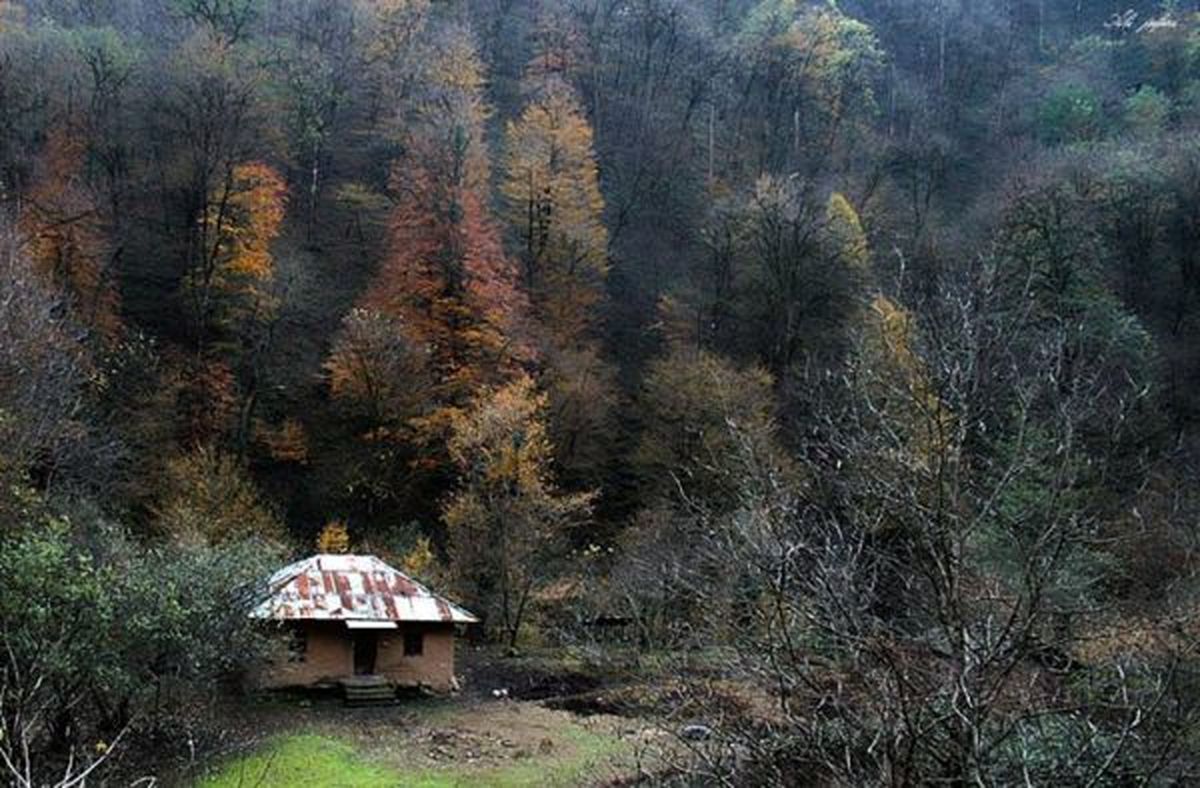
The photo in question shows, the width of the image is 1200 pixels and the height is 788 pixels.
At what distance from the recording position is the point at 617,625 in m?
26.3

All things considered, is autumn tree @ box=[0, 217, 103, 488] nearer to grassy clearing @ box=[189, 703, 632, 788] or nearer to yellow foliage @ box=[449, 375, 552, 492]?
grassy clearing @ box=[189, 703, 632, 788]

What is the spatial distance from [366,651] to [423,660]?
129 centimetres

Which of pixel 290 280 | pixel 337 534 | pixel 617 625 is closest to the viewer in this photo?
pixel 617 625

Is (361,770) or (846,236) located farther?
(846,236)

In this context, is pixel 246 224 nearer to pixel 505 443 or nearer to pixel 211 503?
pixel 211 503

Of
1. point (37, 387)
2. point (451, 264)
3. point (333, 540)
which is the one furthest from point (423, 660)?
point (451, 264)

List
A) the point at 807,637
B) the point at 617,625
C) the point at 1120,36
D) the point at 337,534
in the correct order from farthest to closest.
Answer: the point at 1120,36 < the point at 337,534 < the point at 617,625 < the point at 807,637

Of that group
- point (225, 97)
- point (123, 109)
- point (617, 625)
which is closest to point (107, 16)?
point (123, 109)

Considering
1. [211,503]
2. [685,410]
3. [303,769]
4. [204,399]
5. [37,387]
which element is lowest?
[303,769]

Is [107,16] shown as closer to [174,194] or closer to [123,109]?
[123,109]

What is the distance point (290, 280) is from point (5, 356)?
52.8 ft

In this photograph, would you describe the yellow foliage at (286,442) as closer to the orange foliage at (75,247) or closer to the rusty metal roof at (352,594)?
the orange foliage at (75,247)

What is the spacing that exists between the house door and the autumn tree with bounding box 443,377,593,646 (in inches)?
176

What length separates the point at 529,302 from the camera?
3738 centimetres
